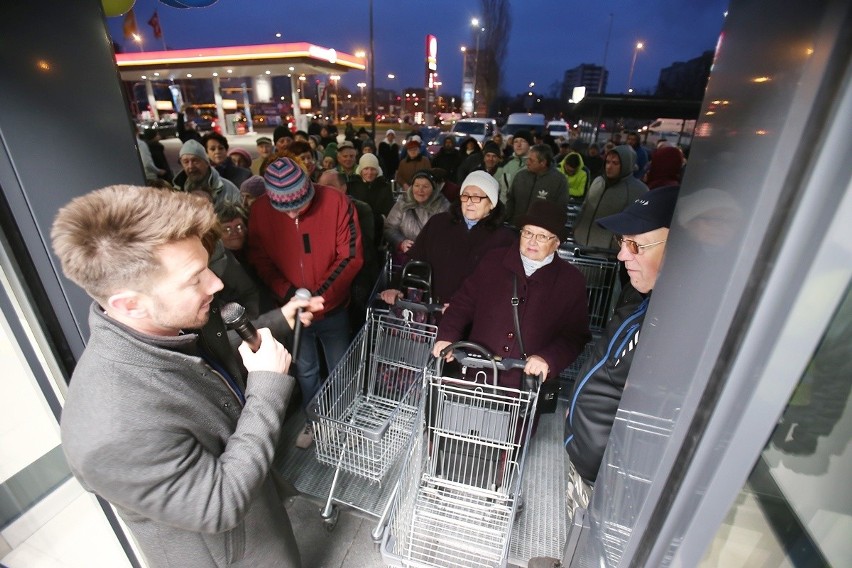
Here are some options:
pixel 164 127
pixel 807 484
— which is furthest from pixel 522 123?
pixel 164 127

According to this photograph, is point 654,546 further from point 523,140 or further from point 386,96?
point 386,96

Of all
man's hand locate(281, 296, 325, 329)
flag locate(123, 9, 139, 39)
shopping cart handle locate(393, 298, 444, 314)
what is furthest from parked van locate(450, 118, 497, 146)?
man's hand locate(281, 296, 325, 329)

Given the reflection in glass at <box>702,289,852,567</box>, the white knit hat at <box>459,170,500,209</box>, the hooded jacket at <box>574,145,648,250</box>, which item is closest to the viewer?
the reflection in glass at <box>702,289,852,567</box>

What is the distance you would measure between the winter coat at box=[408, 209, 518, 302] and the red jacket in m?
0.61

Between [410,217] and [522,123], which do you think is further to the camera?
[522,123]

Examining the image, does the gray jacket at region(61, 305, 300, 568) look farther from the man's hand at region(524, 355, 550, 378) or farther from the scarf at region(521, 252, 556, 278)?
the scarf at region(521, 252, 556, 278)

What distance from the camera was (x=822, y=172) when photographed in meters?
0.50

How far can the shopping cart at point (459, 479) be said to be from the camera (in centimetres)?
219

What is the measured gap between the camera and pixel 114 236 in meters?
1.10

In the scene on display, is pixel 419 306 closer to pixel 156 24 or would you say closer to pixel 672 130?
pixel 672 130

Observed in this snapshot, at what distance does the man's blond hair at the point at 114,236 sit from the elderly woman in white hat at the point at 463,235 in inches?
79.5

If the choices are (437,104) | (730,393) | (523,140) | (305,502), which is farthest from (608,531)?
(437,104)

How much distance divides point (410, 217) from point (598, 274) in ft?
6.13

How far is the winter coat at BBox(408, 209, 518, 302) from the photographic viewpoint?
10.6ft
